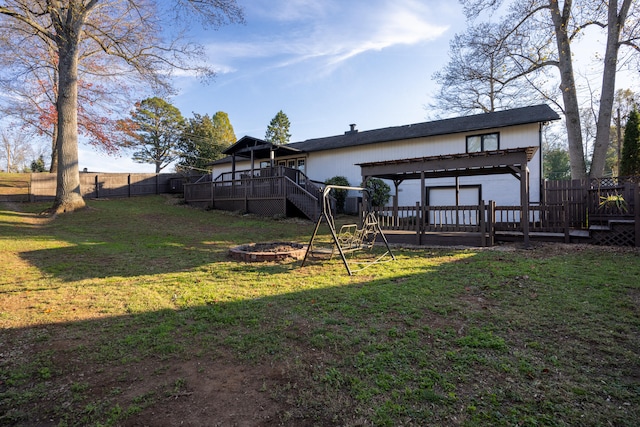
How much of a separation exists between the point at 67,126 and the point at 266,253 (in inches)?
469

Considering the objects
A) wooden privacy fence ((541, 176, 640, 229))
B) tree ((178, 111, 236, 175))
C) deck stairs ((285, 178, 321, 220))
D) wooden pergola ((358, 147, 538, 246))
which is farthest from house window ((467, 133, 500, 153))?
tree ((178, 111, 236, 175))

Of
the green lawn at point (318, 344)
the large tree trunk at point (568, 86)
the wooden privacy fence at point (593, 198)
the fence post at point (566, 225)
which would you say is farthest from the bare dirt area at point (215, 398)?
the large tree trunk at point (568, 86)

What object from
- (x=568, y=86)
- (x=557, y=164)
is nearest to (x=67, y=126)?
(x=568, y=86)

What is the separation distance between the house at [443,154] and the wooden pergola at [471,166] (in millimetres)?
30

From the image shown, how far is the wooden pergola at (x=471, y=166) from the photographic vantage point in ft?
28.6

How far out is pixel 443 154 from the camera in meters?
15.8

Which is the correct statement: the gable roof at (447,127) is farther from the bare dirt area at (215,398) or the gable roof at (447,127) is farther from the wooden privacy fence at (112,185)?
the bare dirt area at (215,398)

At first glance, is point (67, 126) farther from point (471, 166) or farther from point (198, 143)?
point (198, 143)

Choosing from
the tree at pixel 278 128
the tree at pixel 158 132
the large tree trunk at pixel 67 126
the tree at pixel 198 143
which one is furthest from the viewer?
the tree at pixel 278 128

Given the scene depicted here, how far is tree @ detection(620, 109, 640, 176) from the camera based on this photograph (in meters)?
16.0

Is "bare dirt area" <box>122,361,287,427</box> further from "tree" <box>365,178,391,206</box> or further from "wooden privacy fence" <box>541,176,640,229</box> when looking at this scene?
"tree" <box>365,178,391,206</box>

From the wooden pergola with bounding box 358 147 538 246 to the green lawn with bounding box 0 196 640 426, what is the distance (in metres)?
2.92

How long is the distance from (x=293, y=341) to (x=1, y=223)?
12.9 meters

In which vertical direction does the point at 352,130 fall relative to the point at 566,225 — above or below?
above
